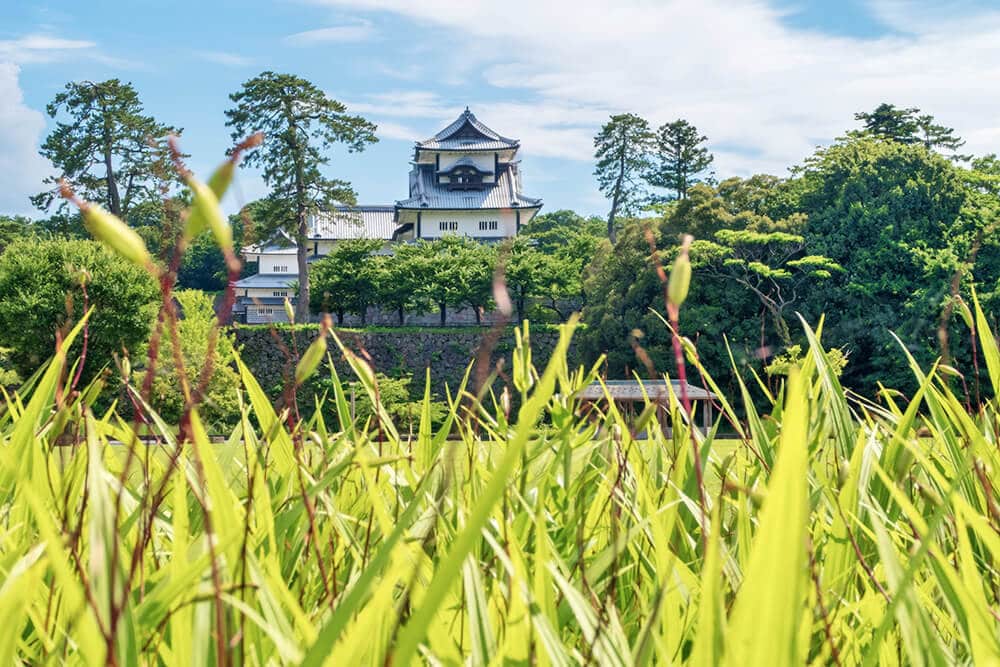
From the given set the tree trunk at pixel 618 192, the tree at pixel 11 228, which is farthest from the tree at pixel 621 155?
the tree at pixel 11 228

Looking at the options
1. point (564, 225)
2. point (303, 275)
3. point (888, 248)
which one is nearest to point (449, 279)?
point (303, 275)

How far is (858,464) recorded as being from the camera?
1010 mm

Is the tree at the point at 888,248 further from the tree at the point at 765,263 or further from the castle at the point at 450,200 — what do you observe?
the castle at the point at 450,200

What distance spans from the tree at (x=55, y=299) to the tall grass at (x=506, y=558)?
20918 mm

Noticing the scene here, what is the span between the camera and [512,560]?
0.62 m

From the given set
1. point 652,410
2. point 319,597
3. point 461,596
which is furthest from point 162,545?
point 652,410

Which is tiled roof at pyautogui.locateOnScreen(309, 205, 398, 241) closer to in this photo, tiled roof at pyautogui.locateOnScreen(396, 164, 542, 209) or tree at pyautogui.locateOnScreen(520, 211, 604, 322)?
tiled roof at pyautogui.locateOnScreen(396, 164, 542, 209)

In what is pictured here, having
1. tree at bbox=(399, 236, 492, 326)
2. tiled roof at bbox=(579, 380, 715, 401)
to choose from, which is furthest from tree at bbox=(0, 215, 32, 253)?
tiled roof at bbox=(579, 380, 715, 401)

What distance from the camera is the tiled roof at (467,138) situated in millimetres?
39094

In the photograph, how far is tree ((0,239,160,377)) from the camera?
20.8 m

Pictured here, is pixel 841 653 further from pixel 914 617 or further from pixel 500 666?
pixel 500 666

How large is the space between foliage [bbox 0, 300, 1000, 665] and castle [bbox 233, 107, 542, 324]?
35.3 metres

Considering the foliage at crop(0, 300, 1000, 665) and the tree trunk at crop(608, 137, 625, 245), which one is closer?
the foliage at crop(0, 300, 1000, 665)

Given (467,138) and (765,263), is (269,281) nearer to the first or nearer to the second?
(467,138)
